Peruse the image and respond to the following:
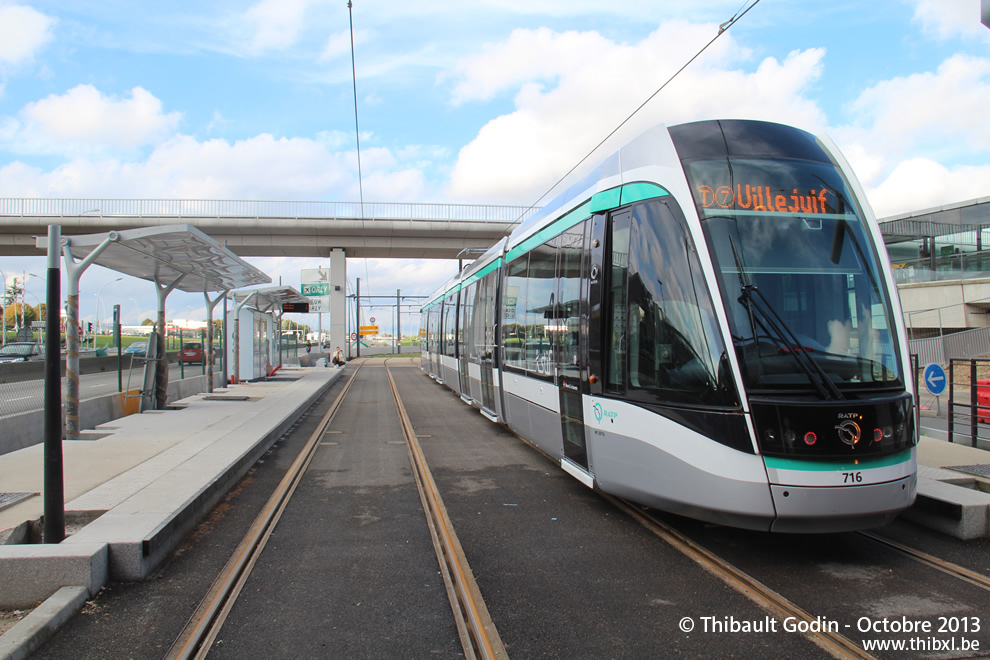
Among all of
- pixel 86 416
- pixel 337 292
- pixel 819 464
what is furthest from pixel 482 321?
pixel 337 292

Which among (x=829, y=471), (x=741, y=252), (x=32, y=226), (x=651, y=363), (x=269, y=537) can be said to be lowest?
(x=269, y=537)

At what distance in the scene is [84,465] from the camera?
7.93 metres

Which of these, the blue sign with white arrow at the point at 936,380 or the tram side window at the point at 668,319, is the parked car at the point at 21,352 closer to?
the tram side window at the point at 668,319

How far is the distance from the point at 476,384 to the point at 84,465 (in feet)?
25.1

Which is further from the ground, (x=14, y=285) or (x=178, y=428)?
(x=14, y=285)

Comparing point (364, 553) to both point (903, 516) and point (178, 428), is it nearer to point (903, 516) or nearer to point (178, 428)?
point (903, 516)

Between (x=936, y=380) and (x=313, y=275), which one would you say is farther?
(x=313, y=275)

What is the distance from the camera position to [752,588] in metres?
4.36

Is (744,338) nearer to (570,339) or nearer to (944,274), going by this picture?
(570,339)

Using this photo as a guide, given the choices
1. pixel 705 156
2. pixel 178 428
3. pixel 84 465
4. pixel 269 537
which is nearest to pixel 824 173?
pixel 705 156

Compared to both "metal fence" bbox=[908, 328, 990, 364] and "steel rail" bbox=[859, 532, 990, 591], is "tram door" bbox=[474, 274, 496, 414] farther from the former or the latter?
"metal fence" bbox=[908, 328, 990, 364]

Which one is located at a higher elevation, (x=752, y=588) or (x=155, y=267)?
(x=155, y=267)

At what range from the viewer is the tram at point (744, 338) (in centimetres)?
439

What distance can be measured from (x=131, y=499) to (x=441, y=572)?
3282mm
